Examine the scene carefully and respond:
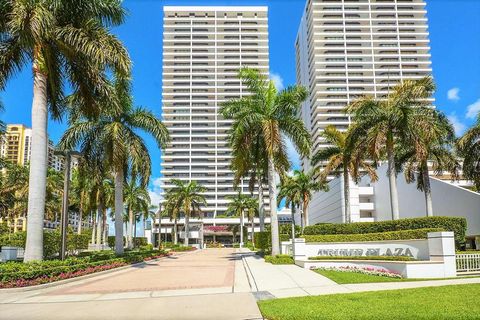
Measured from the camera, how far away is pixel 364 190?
55344mm

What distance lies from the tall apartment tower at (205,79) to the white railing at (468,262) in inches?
4156

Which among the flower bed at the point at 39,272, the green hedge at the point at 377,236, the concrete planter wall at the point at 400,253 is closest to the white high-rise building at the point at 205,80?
the green hedge at the point at 377,236

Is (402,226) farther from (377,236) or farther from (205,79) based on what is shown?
(205,79)

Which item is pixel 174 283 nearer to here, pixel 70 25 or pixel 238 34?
A: pixel 70 25

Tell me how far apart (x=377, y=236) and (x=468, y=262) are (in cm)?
572

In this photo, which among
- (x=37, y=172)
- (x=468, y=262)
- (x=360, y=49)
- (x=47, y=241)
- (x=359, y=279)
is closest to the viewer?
(x=359, y=279)

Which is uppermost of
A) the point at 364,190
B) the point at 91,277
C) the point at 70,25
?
the point at 70,25

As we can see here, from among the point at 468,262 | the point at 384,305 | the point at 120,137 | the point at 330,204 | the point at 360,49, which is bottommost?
the point at 384,305

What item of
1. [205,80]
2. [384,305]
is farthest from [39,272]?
[205,80]

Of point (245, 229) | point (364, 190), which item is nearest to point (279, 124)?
point (364, 190)

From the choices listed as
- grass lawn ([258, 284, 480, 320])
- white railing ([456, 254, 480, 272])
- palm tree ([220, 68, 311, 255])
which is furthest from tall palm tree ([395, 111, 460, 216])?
grass lawn ([258, 284, 480, 320])

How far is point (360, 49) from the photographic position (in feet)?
381

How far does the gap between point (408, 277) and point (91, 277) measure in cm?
1296

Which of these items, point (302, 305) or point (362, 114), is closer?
point (302, 305)
